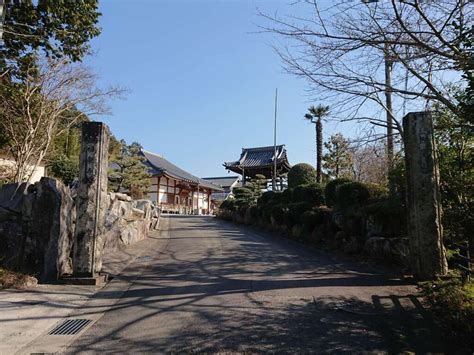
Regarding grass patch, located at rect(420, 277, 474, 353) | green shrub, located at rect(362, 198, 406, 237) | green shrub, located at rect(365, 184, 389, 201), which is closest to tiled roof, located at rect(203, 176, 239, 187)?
green shrub, located at rect(365, 184, 389, 201)

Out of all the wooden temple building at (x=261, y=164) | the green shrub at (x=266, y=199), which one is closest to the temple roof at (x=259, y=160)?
the wooden temple building at (x=261, y=164)

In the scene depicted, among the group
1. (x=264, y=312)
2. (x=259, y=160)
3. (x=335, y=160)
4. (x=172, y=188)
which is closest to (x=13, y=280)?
(x=264, y=312)

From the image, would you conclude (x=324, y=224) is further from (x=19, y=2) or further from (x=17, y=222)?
(x=19, y=2)

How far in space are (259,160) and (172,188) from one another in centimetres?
953

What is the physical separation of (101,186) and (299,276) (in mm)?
4232

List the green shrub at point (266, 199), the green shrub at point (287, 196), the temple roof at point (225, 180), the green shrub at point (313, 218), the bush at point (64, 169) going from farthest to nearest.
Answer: the temple roof at point (225, 180) → the bush at point (64, 169) → the green shrub at point (266, 199) → the green shrub at point (287, 196) → the green shrub at point (313, 218)

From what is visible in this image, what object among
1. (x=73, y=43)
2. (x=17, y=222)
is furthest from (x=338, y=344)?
(x=73, y=43)

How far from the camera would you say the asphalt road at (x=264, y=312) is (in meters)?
3.88

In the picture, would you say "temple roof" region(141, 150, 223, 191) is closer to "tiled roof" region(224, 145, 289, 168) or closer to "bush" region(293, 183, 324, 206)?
"tiled roof" region(224, 145, 289, 168)

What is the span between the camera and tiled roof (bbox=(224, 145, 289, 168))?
32.8 m

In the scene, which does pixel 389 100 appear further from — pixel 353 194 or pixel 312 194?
pixel 312 194

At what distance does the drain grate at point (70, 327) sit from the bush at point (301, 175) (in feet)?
51.4

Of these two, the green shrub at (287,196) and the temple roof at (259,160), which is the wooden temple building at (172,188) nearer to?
the temple roof at (259,160)

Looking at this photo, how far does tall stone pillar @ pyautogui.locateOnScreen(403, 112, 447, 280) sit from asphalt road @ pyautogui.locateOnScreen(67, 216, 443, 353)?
2.07 feet
